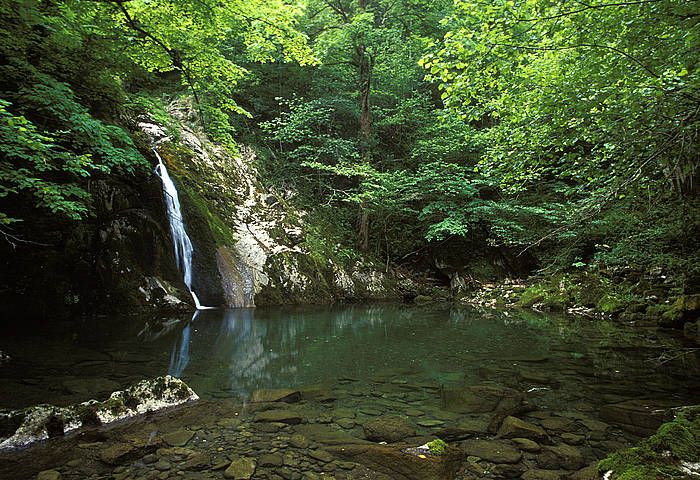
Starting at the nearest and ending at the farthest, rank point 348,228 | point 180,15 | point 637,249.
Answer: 1. point 180,15
2. point 637,249
3. point 348,228

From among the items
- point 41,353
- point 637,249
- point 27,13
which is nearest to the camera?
point 27,13

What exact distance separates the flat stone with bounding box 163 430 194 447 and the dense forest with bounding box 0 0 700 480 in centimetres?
78

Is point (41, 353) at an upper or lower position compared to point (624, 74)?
lower

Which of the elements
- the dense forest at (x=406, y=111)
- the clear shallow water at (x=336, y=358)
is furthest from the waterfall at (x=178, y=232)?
the clear shallow water at (x=336, y=358)

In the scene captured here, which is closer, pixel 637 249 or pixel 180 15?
pixel 180 15

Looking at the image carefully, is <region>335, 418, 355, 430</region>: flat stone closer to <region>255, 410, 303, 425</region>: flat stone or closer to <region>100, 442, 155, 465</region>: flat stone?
<region>255, 410, 303, 425</region>: flat stone

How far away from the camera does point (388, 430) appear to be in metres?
3.40

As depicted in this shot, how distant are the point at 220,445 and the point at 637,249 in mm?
10941

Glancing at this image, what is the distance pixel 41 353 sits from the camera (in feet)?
18.2

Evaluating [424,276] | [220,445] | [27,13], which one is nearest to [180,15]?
[27,13]

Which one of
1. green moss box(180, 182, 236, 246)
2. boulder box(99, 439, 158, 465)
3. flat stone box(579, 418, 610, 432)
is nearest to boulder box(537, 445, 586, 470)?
flat stone box(579, 418, 610, 432)

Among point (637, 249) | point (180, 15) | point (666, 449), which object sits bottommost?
point (666, 449)

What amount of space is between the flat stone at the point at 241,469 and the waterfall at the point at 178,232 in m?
8.82

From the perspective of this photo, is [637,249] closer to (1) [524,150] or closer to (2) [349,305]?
(1) [524,150]
